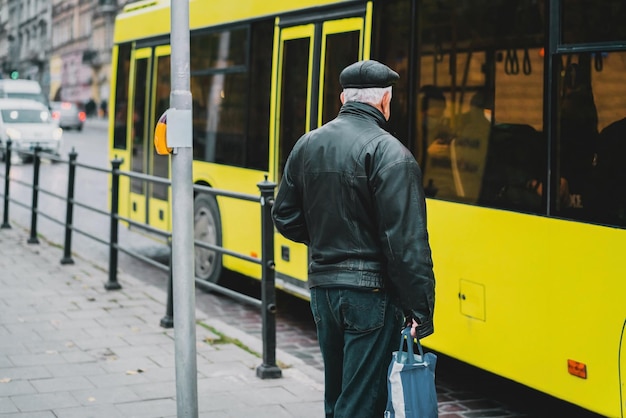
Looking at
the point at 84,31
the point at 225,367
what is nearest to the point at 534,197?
the point at 225,367

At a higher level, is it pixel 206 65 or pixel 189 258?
pixel 206 65

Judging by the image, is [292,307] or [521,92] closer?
[521,92]

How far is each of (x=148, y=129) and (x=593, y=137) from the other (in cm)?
727

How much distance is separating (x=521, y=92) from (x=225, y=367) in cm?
262

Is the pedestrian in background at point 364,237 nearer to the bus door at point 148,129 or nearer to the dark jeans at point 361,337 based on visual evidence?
the dark jeans at point 361,337

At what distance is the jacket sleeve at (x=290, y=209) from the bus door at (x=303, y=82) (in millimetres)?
3029

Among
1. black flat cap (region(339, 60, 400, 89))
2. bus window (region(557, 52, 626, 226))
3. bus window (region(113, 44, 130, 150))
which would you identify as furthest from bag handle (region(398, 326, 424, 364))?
bus window (region(113, 44, 130, 150))

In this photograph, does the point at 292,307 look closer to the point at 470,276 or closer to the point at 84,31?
the point at 470,276

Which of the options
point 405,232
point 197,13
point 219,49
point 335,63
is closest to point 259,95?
point 219,49

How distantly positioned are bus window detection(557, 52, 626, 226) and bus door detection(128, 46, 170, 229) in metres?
6.25

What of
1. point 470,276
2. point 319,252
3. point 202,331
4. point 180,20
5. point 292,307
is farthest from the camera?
point 292,307

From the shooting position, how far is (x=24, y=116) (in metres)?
30.8

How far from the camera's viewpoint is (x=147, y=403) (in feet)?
19.2

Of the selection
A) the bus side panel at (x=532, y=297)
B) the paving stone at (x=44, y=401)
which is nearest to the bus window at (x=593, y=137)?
the bus side panel at (x=532, y=297)
